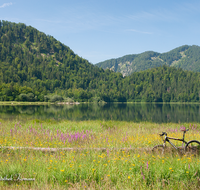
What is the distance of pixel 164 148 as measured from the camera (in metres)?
8.98

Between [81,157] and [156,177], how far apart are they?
3181 mm

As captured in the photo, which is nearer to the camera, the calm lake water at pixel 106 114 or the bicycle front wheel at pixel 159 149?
the bicycle front wheel at pixel 159 149

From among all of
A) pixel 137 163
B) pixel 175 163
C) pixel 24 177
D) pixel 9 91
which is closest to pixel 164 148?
pixel 175 163

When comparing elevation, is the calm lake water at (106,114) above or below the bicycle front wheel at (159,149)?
below

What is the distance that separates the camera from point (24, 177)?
659 centimetres

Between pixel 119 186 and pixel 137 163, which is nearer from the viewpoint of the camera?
pixel 119 186

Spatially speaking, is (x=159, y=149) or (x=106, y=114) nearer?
(x=159, y=149)

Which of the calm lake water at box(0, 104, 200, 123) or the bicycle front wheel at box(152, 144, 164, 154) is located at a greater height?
the bicycle front wheel at box(152, 144, 164, 154)

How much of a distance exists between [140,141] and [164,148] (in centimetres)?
346

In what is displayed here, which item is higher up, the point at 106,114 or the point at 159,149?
the point at 159,149

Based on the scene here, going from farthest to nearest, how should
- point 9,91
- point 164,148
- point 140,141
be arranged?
point 9,91 → point 140,141 → point 164,148

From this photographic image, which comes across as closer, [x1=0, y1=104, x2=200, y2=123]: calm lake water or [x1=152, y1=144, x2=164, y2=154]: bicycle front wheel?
[x1=152, y1=144, x2=164, y2=154]: bicycle front wheel

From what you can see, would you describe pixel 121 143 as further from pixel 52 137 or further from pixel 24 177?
pixel 24 177

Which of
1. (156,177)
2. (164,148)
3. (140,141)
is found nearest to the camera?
(156,177)
